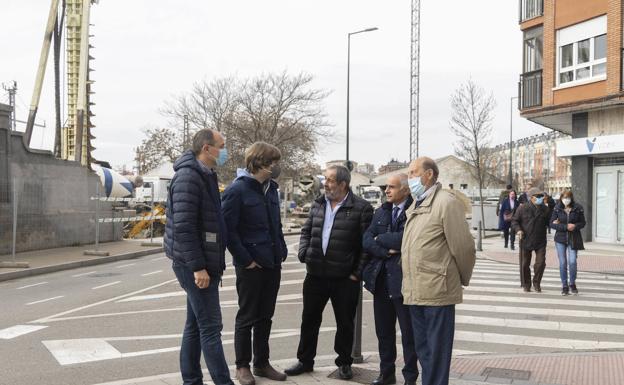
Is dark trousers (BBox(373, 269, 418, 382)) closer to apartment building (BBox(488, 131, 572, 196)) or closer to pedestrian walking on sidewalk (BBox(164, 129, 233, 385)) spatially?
pedestrian walking on sidewalk (BBox(164, 129, 233, 385))

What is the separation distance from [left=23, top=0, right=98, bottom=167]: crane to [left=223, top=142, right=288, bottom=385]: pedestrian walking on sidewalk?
20.9 meters

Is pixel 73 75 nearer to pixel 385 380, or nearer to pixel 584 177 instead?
pixel 584 177

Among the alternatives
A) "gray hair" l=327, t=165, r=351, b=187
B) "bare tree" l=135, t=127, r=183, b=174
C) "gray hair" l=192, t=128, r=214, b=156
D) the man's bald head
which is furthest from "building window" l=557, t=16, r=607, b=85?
"bare tree" l=135, t=127, r=183, b=174

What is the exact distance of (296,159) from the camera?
43906 millimetres

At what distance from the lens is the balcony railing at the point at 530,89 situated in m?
23.2

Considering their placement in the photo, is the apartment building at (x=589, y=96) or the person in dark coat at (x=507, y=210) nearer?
the person in dark coat at (x=507, y=210)

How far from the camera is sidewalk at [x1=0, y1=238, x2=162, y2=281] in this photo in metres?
13.6

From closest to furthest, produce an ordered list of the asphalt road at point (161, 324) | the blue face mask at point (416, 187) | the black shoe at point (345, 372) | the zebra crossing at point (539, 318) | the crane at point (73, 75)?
the blue face mask at point (416, 187) → the black shoe at point (345, 372) → the asphalt road at point (161, 324) → the zebra crossing at point (539, 318) → the crane at point (73, 75)

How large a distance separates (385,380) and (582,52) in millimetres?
19938

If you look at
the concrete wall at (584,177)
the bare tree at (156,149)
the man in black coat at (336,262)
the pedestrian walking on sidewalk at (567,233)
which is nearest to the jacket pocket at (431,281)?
the man in black coat at (336,262)

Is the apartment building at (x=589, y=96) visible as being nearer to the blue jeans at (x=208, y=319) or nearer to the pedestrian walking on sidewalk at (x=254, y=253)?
the pedestrian walking on sidewalk at (x=254, y=253)

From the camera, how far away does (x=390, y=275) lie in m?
4.82

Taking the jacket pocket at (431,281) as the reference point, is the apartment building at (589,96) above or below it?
above

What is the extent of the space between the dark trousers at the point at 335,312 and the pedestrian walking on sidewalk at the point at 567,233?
21.2ft
